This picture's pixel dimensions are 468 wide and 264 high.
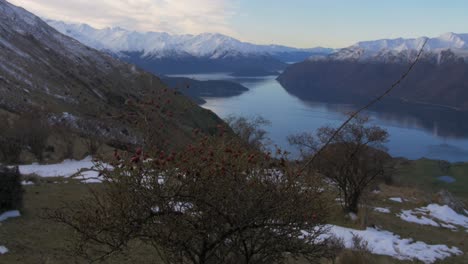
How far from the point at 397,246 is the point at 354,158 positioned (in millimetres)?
3976

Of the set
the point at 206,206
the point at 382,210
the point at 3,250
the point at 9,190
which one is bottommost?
the point at 382,210

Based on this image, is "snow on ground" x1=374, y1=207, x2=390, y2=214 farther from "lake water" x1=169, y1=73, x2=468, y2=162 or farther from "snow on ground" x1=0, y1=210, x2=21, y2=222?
"lake water" x1=169, y1=73, x2=468, y2=162

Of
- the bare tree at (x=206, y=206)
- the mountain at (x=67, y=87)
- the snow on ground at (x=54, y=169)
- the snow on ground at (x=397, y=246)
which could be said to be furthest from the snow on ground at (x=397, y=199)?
the bare tree at (x=206, y=206)

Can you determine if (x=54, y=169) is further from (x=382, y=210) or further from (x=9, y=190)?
(x=382, y=210)

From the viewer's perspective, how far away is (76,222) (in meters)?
4.60

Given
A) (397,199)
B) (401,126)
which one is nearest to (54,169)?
(397,199)

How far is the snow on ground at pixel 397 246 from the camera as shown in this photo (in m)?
12.5

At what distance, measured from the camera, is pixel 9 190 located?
1098cm

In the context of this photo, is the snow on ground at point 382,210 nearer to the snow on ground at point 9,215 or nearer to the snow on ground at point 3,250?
the snow on ground at point 9,215

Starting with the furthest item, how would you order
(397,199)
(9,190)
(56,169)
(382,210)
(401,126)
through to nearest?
(401,126) → (397,199) → (382,210) → (56,169) → (9,190)

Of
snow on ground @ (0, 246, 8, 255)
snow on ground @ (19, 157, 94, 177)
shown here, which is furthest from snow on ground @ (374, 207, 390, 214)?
snow on ground @ (0, 246, 8, 255)

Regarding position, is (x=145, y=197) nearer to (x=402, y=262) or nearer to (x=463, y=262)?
(x=402, y=262)

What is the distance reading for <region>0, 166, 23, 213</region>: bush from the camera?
35.6 ft

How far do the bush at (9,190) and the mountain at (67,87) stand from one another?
238 inches
